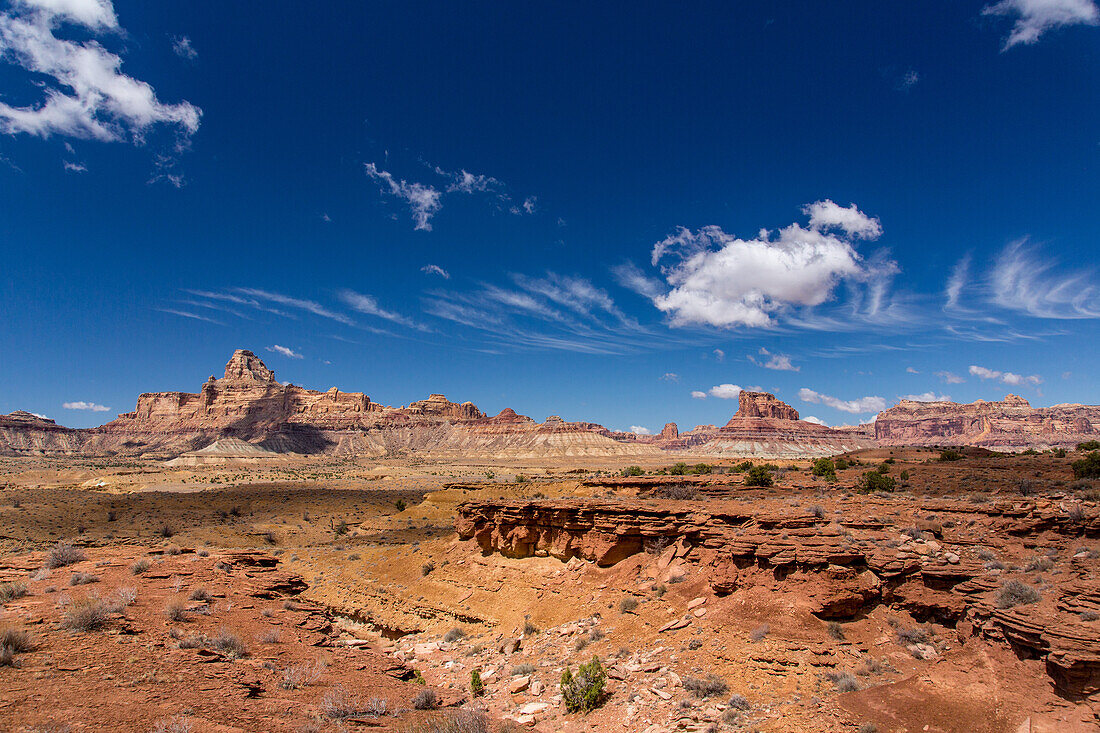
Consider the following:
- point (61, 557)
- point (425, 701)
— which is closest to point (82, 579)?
point (61, 557)

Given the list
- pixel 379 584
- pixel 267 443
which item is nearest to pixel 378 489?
pixel 379 584

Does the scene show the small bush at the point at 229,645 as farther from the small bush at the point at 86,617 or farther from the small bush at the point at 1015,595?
the small bush at the point at 1015,595

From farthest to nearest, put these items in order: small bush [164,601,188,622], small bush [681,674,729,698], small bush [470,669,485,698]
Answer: small bush [470,669,485,698]
small bush [164,601,188,622]
small bush [681,674,729,698]

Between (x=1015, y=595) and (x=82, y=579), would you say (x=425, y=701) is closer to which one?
(x=1015, y=595)

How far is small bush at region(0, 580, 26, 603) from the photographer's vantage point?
11.7 m

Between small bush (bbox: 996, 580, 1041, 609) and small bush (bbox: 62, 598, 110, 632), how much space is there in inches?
686

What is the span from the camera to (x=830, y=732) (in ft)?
23.3

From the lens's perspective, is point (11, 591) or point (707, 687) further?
point (11, 591)

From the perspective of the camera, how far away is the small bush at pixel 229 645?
34.1 feet

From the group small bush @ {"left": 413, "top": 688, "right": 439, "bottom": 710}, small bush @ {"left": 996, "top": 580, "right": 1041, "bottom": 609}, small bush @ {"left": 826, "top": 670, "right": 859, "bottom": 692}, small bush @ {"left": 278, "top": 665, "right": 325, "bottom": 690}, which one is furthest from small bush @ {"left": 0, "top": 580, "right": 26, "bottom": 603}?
small bush @ {"left": 996, "top": 580, "right": 1041, "bottom": 609}

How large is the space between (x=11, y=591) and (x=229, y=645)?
6.45 m

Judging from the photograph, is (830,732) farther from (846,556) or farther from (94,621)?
(94,621)

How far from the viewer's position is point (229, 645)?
10.6m

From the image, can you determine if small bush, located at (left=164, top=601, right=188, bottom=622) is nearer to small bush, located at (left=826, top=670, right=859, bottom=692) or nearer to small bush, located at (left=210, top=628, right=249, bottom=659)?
small bush, located at (left=210, top=628, right=249, bottom=659)
